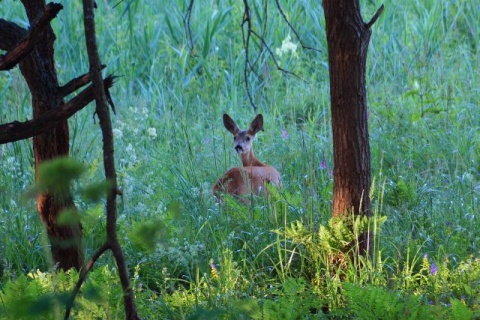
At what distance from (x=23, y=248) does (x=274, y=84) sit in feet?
14.9

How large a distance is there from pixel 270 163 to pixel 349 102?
3.38 metres

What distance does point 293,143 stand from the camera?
7.00 metres

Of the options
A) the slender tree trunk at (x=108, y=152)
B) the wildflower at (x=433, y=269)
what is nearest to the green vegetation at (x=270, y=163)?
the wildflower at (x=433, y=269)

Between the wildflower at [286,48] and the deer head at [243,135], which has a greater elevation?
the wildflower at [286,48]

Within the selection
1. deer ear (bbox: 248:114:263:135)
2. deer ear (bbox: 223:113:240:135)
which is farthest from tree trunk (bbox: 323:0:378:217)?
deer ear (bbox: 223:113:240:135)

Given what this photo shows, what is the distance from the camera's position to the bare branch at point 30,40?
2.68 meters

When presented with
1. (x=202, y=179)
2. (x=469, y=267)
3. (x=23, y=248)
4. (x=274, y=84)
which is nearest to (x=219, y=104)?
(x=274, y=84)

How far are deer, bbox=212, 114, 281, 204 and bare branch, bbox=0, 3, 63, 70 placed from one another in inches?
86.6

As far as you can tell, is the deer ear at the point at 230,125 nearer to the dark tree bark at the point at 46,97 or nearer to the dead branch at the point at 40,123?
the dark tree bark at the point at 46,97

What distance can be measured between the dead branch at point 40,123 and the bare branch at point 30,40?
0.21m

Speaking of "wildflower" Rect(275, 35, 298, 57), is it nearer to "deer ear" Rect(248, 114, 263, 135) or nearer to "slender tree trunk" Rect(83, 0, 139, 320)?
"deer ear" Rect(248, 114, 263, 135)

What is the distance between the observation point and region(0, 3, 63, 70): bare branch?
2.68 m

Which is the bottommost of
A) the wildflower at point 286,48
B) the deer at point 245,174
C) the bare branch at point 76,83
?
the deer at point 245,174

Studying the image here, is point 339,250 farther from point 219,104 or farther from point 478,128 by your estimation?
point 219,104
